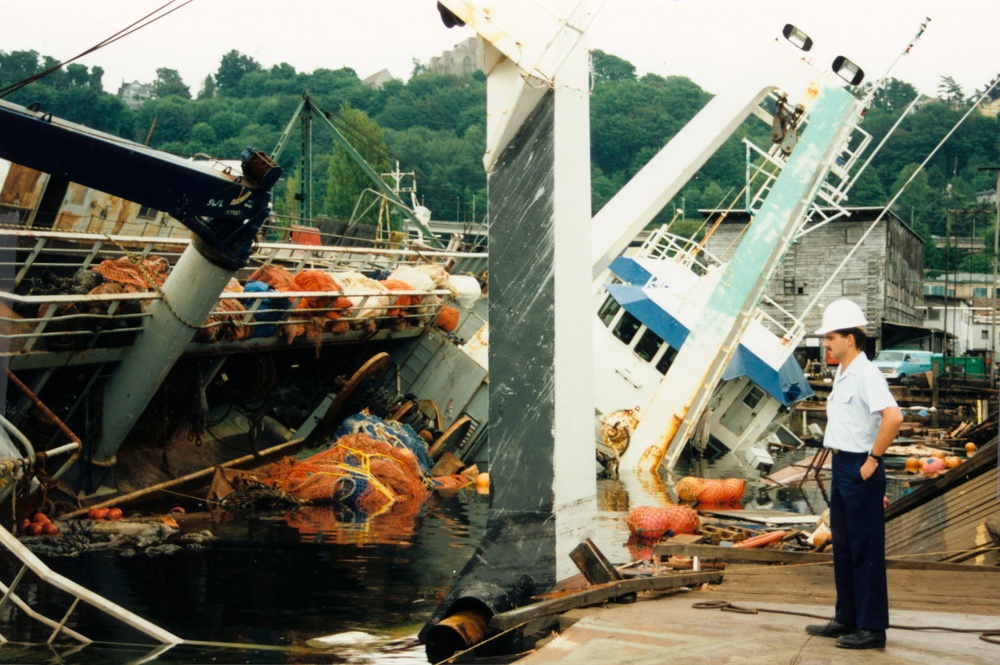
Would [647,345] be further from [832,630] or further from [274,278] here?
[832,630]

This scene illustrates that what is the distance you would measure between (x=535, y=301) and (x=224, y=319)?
8296 mm

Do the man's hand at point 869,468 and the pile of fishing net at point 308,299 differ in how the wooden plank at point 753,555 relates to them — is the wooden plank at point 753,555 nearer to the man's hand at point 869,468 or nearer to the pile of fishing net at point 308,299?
the man's hand at point 869,468

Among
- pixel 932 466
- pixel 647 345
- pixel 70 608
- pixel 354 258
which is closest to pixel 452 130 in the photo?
pixel 354 258

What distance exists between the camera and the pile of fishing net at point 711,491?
638 inches

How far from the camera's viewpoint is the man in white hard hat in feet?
15.9

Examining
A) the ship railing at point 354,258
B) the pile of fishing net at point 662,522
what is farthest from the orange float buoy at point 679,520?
the ship railing at point 354,258

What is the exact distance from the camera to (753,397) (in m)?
24.4

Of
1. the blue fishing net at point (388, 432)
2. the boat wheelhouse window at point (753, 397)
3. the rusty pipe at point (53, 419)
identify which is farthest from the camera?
the boat wheelhouse window at point (753, 397)

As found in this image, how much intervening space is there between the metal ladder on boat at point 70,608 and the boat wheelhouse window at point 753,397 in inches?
724

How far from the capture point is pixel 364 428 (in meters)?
17.1

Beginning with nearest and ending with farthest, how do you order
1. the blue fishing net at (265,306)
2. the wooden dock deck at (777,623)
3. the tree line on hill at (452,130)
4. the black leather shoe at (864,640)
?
the wooden dock deck at (777,623), the black leather shoe at (864,640), the blue fishing net at (265,306), the tree line on hill at (452,130)

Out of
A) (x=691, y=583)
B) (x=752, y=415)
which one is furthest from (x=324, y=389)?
(x=691, y=583)

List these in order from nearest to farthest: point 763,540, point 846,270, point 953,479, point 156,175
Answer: point 953,479 → point 763,540 → point 156,175 → point 846,270

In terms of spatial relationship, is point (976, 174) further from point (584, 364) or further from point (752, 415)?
point (584, 364)
